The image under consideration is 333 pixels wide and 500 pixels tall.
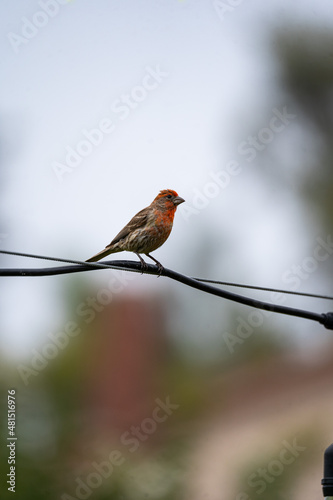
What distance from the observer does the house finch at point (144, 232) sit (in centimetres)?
788

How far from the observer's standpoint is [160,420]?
13.4 meters

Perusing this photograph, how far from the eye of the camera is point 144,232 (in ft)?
25.8

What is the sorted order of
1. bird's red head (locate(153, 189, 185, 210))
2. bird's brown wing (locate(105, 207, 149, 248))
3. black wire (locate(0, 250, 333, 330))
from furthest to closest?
bird's red head (locate(153, 189, 185, 210))
bird's brown wing (locate(105, 207, 149, 248))
black wire (locate(0, 250, 333, 330))

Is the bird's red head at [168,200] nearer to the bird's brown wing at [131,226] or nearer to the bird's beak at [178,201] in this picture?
the bird's beak at [178,201]

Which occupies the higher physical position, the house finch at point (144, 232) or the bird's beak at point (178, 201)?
the bird's beak at point (178, 201)

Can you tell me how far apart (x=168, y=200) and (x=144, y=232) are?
459 millimetres

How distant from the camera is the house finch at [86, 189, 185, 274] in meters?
7.88

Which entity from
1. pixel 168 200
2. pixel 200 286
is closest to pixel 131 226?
pixel 168 200

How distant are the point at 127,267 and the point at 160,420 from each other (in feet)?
26.9

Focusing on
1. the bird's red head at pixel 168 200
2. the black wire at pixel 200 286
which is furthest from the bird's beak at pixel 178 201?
the black wire at pixel 200 286

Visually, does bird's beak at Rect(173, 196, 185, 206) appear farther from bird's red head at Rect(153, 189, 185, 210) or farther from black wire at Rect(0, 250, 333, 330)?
black wire at Rect(0, 250, 333, 330)

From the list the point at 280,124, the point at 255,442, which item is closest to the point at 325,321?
the point at 255,442

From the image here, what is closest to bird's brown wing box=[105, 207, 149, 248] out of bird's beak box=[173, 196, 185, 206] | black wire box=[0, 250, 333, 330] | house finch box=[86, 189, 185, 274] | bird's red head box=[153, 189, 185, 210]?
house finch box=[86, 189, 185, 274]

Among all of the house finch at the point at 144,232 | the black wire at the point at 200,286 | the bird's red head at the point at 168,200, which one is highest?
the bird's red head at the point at 168,200
